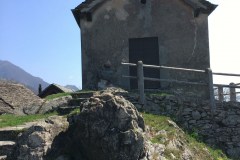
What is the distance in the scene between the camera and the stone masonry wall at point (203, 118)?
522 inches

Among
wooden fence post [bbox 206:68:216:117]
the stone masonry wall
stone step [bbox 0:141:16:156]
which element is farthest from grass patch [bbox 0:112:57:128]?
wooden fence post [bbox 206:68:216:117]

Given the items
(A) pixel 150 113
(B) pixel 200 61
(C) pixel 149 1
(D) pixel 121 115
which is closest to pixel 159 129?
(A) pixel 150 113

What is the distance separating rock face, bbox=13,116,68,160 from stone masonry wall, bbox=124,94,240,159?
4.55 m

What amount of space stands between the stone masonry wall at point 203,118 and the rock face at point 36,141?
455 cm

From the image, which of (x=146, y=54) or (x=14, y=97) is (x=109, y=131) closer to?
(x=14, y=97)

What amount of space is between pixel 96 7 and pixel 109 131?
9915 mm

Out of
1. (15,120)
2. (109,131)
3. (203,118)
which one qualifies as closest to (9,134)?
(15,120)

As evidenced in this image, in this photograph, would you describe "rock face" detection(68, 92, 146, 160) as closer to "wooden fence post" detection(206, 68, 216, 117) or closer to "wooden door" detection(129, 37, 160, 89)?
"wooden fence post" detection(206, 68, 216, 117)

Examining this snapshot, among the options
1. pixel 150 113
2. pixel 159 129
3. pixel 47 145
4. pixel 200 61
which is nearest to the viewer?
pixel 47 145

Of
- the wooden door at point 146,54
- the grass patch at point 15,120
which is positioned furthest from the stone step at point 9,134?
the wooden door at point 146,54

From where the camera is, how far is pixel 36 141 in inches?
345

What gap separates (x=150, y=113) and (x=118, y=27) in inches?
235

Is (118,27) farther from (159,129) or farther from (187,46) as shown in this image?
(159,129)

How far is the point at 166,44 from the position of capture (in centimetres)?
1758
